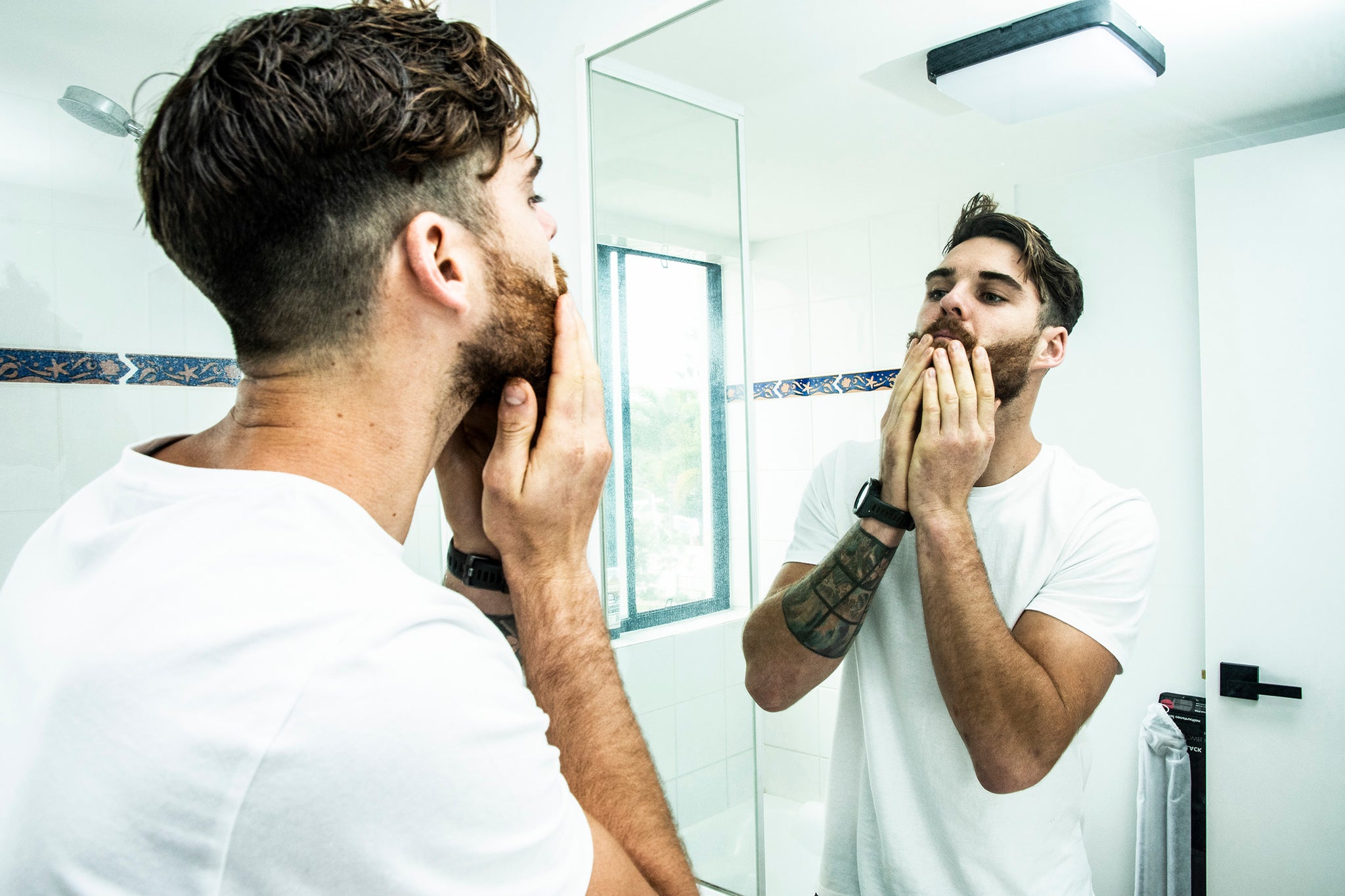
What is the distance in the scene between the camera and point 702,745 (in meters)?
1.37

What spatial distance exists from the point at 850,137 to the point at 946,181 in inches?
7.4

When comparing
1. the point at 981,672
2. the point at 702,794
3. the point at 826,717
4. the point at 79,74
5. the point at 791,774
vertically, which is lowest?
the point at 702,794

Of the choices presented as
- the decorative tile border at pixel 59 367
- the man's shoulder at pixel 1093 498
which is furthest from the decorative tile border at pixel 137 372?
the man's shoulder at pixel 1093 498

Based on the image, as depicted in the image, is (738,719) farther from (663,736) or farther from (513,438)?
(513,438)

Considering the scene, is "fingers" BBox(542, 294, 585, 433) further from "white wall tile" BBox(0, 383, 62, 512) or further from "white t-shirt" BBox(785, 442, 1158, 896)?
"white wall tile" BBox(0, 383, 62, 512)

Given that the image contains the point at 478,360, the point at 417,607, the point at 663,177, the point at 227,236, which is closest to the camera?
the point at 417,607

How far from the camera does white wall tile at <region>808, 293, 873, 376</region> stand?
3.34 ft

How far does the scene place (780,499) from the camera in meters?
1.18

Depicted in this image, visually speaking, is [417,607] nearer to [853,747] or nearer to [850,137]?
[853,747]

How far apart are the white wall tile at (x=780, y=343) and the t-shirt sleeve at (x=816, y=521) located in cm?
14

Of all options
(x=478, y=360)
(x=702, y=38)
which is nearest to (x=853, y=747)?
(x=478, y=360)

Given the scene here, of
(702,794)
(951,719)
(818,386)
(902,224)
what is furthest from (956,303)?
(702,794)

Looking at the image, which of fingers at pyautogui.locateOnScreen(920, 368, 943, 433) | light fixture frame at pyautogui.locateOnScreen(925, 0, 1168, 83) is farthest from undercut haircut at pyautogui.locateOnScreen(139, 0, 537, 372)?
light fixture frame at pyautogui.locateOnScreen(925, 0, 1168, 83)

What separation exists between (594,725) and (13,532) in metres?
1.19
